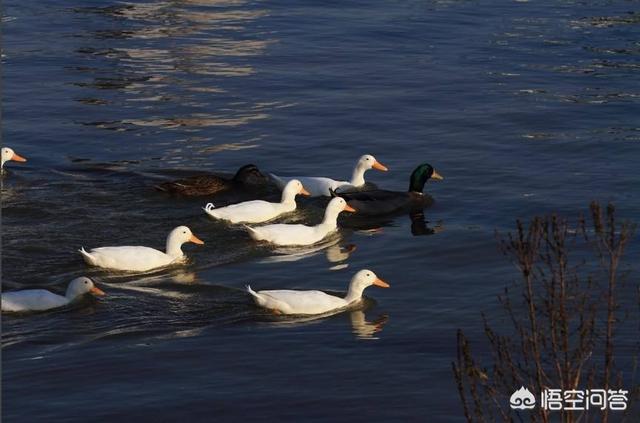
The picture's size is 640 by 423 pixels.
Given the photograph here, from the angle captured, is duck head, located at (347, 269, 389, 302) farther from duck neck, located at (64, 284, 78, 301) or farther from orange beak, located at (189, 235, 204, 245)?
duck neck, located at (64, 284, 78, 301)

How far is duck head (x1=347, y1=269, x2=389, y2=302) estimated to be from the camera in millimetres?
14188

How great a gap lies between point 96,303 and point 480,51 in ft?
48.2

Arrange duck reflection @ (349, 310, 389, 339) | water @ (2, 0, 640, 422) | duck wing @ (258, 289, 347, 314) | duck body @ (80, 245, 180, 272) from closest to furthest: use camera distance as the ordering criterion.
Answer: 1. water @ (2, 0, 640, 422)
2. duck reflection @ (349, 310, 389, 339)
3. duck wing @ (258, 289, 347, 314)
4. duck body @ (80, 245, 180, 272)

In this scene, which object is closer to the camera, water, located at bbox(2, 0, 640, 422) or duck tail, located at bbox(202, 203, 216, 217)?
water, located at bbox(2, 0, 640, 422)

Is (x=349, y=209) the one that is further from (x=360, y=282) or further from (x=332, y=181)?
(x=360, y=282)

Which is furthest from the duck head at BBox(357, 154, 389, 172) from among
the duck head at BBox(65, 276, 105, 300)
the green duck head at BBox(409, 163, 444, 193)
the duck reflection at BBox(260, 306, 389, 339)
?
the duck head at BBox(65, 276, 105, 300)

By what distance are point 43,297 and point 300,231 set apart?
378 centimetres

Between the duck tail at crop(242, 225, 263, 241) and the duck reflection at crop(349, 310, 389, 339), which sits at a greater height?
the duck tail at crop(242, 225, 263, 241)

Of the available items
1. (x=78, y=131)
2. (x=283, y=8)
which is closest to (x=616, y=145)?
(x=78, y=131)

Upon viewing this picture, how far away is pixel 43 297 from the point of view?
1377 cm

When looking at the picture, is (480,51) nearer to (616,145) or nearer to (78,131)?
(616,145)

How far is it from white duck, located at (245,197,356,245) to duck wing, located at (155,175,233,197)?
1.76 meters

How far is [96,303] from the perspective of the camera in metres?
14.1

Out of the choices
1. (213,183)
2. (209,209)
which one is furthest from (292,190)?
(213,183)
